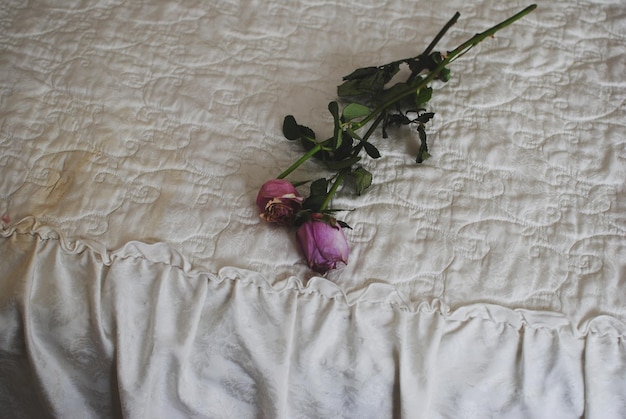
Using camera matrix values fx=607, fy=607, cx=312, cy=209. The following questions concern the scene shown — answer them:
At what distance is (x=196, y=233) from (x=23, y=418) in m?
0.34

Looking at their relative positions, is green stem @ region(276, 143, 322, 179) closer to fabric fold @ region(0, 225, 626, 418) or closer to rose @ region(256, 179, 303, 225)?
rose @ region(256, 179, 303, 225)

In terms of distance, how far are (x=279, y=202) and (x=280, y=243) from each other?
6 cm

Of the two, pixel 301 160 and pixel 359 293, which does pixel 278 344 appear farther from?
pixel 301 160

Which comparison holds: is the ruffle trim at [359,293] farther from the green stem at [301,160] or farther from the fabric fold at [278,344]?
the green stem at [301,160]

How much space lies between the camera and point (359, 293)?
0.69m

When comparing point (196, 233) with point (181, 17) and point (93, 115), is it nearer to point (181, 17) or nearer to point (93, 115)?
point (93, 115)

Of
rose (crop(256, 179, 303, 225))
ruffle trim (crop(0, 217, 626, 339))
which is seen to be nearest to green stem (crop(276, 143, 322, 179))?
rose (crop(256, 179, 303, 225))

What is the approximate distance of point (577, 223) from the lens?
76 cm

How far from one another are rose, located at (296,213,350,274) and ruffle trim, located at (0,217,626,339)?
0.08ft

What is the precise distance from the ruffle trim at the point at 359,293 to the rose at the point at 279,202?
0.07 metres

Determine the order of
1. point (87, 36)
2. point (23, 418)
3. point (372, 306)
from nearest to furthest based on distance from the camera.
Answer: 1. point (372, 306)
2. point (23, 418)
3. point (87, 36)

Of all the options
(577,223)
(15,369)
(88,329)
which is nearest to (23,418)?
(15,369)

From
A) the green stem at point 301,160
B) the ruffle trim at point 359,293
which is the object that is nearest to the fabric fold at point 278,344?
A: the ruffle trim at point 359,293

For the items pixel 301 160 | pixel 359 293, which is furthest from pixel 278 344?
pixel 301 160
